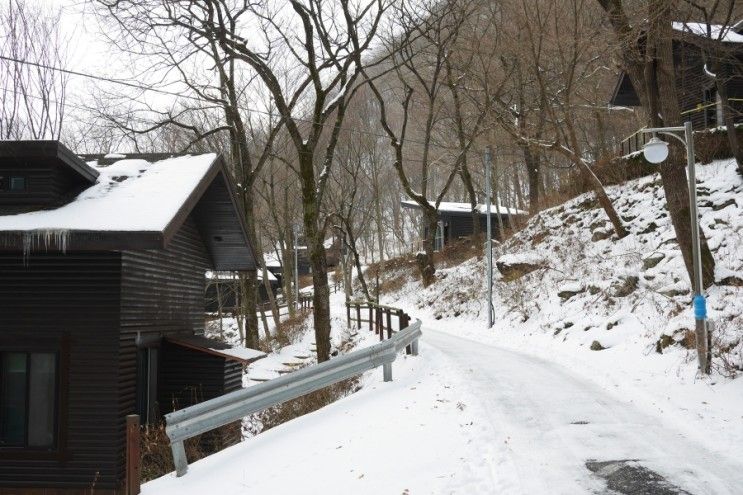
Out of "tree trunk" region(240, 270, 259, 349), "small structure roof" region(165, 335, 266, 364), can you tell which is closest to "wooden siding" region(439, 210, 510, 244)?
"tree trunk" region(240, 270, 259, 349)

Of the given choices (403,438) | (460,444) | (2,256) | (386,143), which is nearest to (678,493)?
(460,444)

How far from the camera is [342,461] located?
688 centimetres

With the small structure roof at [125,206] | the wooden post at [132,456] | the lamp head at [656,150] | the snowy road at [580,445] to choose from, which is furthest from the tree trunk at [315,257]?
the wooden post at [132,456]

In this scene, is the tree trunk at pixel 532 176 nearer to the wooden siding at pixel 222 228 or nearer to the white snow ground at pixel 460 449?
the wooden siding at pixel 222 228

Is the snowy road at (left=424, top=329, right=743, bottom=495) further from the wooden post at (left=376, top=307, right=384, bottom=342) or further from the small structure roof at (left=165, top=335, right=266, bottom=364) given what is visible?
the wooden post at (left=376, top=307, right=384, bottom=342)

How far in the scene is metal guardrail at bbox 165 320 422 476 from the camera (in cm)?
671

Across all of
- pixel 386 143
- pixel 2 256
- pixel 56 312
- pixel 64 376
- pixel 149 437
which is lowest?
pixel 149 437

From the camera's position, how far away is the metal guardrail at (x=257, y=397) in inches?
264

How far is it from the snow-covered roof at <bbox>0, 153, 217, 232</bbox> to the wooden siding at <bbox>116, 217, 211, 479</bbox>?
0.96 m

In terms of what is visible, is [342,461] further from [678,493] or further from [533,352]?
[533,352]

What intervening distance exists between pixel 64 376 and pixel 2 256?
230 centimetres

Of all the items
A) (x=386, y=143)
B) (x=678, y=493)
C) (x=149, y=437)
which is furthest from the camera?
(x=386, y=143)

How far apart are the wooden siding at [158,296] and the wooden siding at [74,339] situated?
188 millimetres

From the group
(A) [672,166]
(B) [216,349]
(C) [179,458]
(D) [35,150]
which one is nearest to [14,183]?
(D) [35,150]
